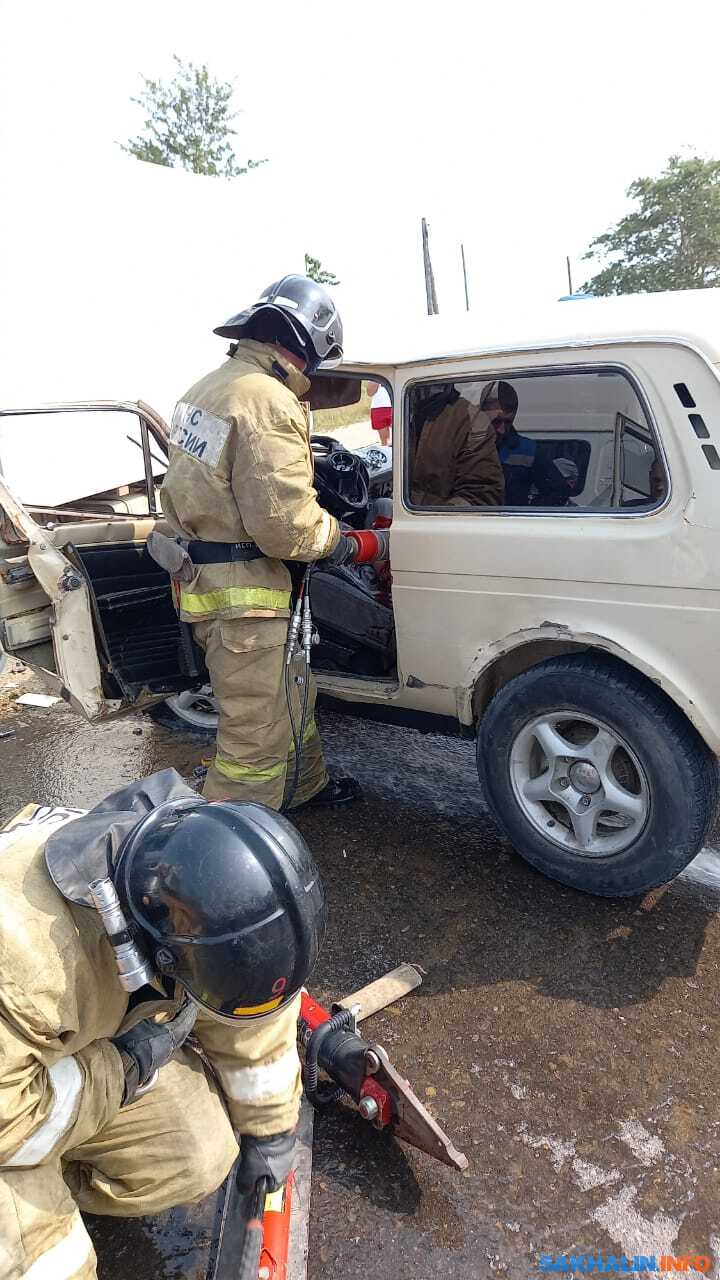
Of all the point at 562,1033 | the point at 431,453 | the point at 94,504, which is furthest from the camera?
the point at 94,504

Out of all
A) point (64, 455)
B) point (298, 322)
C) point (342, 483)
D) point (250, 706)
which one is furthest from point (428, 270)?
point (250, 706)

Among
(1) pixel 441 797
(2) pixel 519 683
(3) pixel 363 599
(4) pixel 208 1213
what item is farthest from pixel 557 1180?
(3) pixel 363 599

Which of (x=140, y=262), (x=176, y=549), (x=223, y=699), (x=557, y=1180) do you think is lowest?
(x=557, y=1180)

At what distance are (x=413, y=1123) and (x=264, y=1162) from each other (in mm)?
354

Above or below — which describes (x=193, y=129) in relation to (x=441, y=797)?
above

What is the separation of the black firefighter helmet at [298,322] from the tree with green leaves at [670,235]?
3148cm

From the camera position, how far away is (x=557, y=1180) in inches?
76.7

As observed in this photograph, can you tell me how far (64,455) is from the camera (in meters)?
9.65

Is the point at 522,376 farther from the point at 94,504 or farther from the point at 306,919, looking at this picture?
the point at 94,504

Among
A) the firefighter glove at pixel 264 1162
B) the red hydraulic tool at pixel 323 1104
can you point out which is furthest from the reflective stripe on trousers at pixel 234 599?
the firefighter glove at pixel 264 1162

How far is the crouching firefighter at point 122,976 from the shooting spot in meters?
1.40

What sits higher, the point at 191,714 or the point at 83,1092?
the point at 83,1092

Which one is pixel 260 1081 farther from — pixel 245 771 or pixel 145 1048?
pixel 245 771

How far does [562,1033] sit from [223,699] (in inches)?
64.7
